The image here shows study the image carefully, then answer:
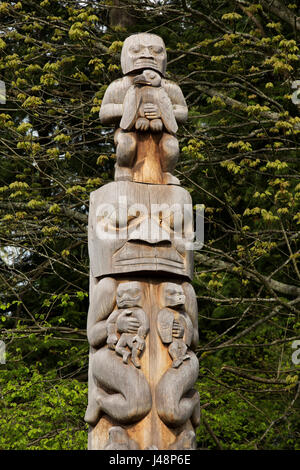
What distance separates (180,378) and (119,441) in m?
Result: 0.67

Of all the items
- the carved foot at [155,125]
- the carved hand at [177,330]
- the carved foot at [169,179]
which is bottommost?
the carved hand at [177,330]

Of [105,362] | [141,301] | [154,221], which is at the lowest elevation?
[105,362]

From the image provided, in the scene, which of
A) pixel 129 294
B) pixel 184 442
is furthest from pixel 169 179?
pixel 184 442

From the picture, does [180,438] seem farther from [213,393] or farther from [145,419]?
[213,393]

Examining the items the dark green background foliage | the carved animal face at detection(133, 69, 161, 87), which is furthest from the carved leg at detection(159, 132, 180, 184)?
the dark green background foliage

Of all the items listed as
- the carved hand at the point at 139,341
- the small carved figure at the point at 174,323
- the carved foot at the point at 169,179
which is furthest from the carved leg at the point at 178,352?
the carved foot at the point at 169,179

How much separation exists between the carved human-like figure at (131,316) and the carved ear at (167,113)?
164 centimetres

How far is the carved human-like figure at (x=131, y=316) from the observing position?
20.2 feet

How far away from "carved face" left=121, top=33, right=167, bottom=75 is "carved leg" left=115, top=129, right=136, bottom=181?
0.75 m

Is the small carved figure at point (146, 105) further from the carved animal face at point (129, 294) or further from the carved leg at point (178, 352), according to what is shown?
the carved leg at point (178, 352)

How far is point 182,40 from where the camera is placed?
14148 mm

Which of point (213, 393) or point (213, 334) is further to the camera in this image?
point (213, 334)

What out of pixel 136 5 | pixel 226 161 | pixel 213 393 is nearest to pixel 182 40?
pixel 136 5

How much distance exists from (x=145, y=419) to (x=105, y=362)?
551 millimetres
